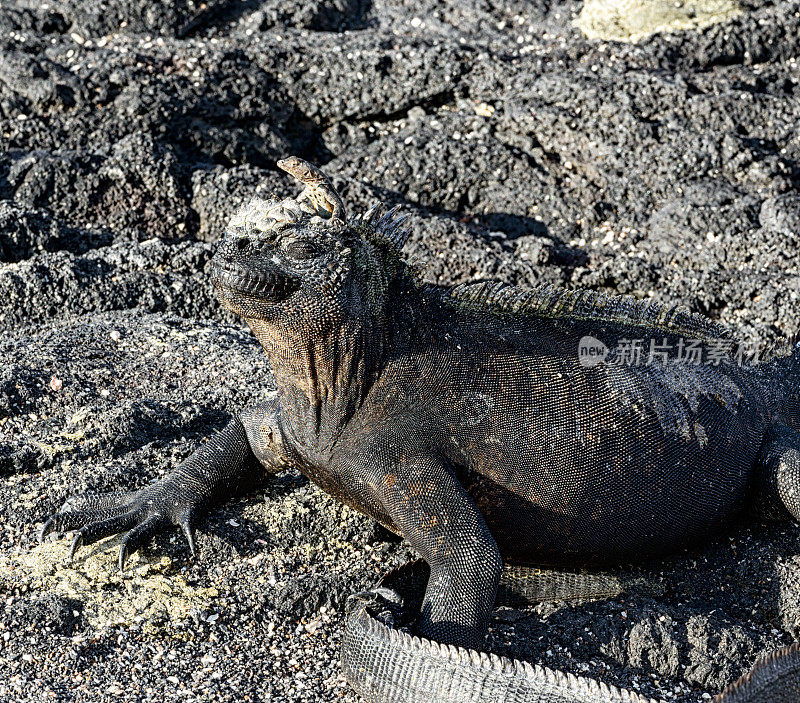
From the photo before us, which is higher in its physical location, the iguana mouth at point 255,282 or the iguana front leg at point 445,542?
the iguana mouth at point 255,282

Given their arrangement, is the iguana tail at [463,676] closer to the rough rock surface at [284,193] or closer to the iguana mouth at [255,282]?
the rough rock surface at [284,193]

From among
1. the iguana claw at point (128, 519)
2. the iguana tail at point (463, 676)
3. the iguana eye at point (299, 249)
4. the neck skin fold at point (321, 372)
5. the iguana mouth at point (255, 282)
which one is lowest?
the iguana claw at point (128, 519)

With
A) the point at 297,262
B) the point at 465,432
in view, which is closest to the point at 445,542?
the point at 465,432

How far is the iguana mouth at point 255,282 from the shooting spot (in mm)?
3100

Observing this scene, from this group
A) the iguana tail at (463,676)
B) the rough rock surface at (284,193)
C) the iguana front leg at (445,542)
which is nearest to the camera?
the iguana tail at (463,676)

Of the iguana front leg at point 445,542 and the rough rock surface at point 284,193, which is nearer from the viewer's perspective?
the iguana front leg at point 445,542

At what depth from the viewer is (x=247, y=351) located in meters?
4.96

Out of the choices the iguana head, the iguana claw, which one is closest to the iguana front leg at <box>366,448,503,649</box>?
the iguana head

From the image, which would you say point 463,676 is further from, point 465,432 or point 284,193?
point 284,193

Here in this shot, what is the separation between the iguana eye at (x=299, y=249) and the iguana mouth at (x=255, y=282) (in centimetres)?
7

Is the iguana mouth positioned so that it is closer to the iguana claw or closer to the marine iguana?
the marine iguana

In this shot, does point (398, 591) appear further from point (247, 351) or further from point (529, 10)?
point (529, 10)

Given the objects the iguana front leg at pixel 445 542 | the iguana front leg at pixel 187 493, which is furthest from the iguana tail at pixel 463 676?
the iguana front leg at pixel 187 493

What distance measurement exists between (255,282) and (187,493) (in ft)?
3.42
